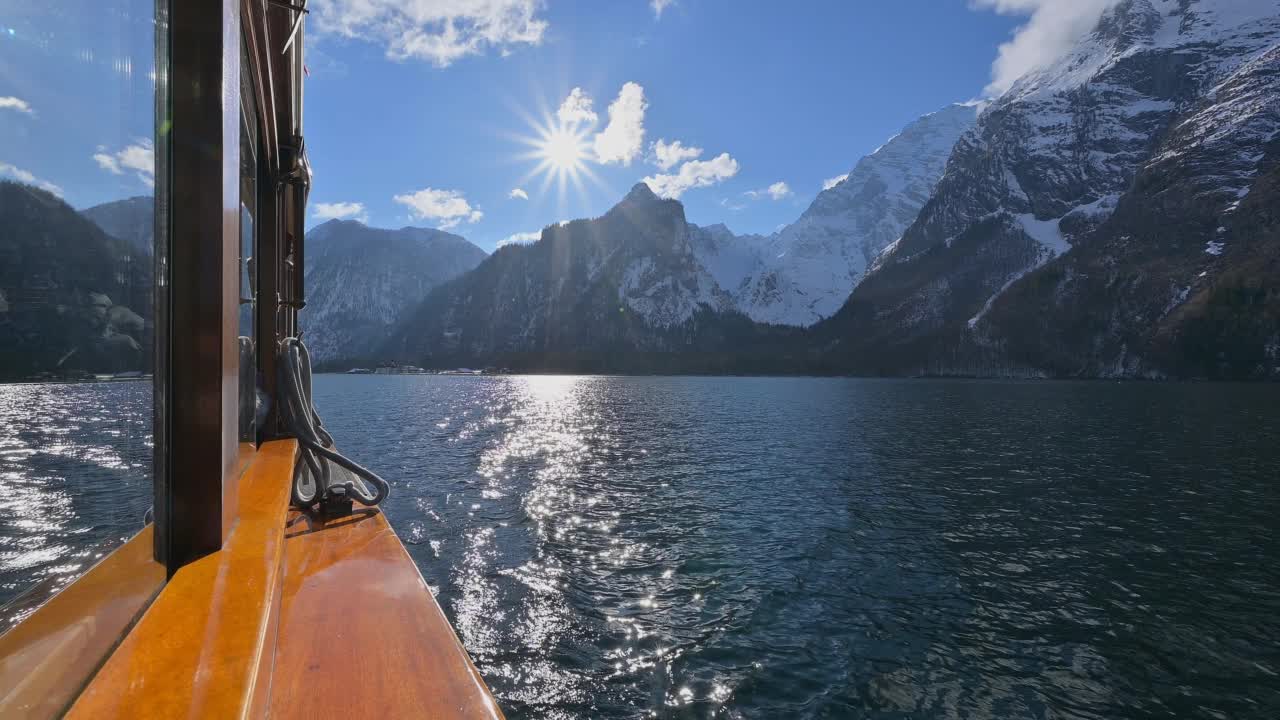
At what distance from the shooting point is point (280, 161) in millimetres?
7715

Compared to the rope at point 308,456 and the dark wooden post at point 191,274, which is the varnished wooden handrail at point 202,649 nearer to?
the dark wooden post at point 191,274

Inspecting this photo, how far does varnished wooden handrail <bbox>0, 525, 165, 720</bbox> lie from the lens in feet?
5.03

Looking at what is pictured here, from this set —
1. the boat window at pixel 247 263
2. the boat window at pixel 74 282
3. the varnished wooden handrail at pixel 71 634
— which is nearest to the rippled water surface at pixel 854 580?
the boat window at pixel 247 263

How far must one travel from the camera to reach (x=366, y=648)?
2723mm

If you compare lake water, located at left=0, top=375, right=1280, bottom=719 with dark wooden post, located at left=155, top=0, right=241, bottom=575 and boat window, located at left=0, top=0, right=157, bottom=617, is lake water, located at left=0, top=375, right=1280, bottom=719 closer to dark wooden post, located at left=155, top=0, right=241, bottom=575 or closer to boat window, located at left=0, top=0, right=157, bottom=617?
boat window, located at left=0, top=0, right=157, bottom=617

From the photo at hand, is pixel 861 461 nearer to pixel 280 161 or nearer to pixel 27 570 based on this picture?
pixel 280 161

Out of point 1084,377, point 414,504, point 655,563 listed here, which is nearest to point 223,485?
point 655,563

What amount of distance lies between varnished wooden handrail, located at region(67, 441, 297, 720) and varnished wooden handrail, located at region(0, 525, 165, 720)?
67mm

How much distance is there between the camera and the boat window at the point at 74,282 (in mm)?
1480

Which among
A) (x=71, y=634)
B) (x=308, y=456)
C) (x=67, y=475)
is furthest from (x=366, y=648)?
(x=308, y=456)

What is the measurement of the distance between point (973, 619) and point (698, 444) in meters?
21.6

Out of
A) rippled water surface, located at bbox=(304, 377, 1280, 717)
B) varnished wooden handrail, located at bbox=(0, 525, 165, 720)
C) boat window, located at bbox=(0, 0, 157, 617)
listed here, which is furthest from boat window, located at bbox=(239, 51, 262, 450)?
rippled water surface, located at bbox=(304, 377, 1280, 717)

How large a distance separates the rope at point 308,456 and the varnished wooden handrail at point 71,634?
2.61 metres

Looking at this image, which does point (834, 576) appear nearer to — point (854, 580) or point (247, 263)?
point (854, 580)
